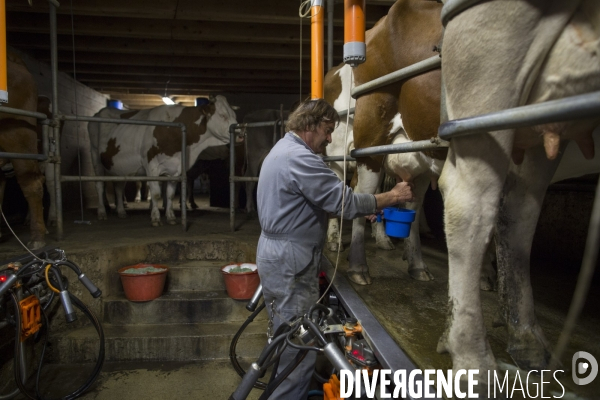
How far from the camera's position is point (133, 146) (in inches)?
225

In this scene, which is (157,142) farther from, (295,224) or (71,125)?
(295,224)

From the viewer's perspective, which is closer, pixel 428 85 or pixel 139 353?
pixel 428 85

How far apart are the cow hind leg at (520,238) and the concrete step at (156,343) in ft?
7.47

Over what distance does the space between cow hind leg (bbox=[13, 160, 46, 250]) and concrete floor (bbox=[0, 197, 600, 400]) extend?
6.6 inches

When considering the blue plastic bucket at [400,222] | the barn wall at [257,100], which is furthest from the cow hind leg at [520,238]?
the barn wall at [257,100]

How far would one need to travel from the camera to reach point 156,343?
315cm

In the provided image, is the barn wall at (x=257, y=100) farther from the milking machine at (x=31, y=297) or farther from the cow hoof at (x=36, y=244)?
the milking machine at (x=31, y=297)

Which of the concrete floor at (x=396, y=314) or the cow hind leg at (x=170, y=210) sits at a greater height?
the cow hind leg at (x=170, y=210)

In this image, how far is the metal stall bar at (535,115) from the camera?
0.73m

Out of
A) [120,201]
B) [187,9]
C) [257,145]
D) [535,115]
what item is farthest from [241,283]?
[120,201]

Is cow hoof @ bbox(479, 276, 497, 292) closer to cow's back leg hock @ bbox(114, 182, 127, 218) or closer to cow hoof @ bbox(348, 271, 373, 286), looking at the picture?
cow hoof @ bbox(348, 271, 373, 286)

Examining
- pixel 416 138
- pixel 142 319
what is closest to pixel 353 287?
pixel 416 138

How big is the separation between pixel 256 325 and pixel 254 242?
0.86m

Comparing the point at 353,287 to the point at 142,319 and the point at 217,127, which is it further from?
the point at 217,127
